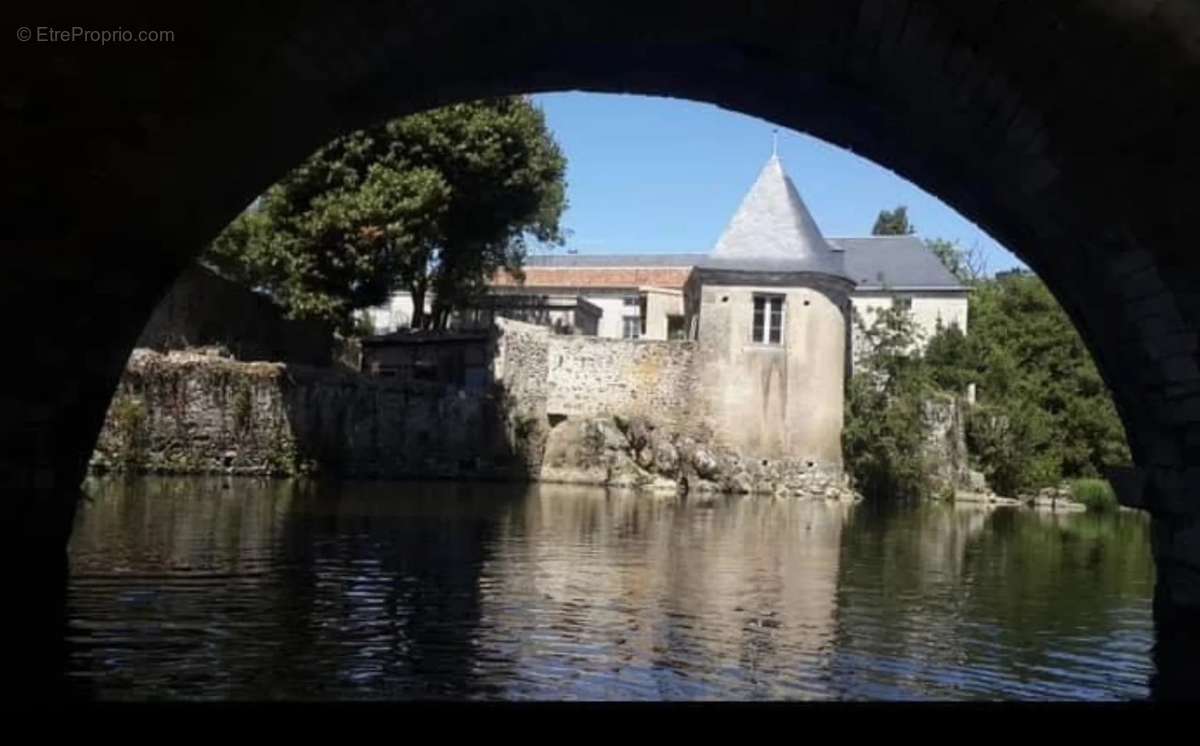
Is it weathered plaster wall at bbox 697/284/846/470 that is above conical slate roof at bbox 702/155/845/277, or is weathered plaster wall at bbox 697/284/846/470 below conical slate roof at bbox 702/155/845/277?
below

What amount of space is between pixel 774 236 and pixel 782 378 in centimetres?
411

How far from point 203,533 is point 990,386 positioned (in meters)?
27.8

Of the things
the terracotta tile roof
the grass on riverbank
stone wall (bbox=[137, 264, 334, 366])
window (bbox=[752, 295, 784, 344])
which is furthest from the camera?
the terracotta tile roof

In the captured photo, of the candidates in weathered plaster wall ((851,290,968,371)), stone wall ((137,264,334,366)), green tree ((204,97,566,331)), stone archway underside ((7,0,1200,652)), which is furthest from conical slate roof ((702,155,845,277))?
stone archway underside ((7,0,1200,652))

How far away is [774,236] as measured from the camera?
3438 centimetres

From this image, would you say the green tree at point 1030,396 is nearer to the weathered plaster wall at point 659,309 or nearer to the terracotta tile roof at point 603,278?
the weathered plaster wall at point 659,309

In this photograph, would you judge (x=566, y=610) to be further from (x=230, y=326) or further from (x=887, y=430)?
(x=887, y=430)

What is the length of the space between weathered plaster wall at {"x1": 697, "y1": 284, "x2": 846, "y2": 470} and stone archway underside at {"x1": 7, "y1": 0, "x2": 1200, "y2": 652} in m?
24.9

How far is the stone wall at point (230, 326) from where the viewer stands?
2645cm

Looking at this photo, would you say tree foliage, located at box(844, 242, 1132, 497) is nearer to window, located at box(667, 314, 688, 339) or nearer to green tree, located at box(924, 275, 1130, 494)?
green tree, located at box(924, 275, 1130, 494)

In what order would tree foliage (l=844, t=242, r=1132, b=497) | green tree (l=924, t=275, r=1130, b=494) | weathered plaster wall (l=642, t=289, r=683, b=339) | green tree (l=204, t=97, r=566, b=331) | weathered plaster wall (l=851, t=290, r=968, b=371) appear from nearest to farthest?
green tree (l=204, t=97, r=566, b=331) → tree foliage (l=844, t=242, r=1132, b=497) → green tree (l=924, t=275, r=1130, b=494) → weathered plaster wall (l=851, t=290, r=968, b=371) → weathered plaster wall (l=642, t=289, r=683, b=339)

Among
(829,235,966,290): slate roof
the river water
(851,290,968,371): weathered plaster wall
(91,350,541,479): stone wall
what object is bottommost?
the river water

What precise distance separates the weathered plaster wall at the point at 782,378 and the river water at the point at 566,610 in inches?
551

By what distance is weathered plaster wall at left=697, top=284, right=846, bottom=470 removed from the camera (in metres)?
33.5
